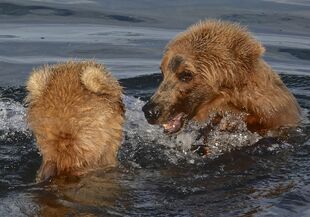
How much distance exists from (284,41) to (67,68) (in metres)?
7.61

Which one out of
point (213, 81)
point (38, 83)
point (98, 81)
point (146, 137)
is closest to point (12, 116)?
point (146, 137)

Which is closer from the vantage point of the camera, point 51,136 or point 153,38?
point 51,136

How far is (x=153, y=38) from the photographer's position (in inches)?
550

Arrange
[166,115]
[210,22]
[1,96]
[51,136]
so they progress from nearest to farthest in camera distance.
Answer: [51,136] < [166,115] < [210,22] < [1,96]

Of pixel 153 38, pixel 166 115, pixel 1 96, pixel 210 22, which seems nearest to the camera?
pixel 166 115

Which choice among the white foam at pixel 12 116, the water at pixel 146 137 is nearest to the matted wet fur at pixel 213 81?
the water at pixel 146 137

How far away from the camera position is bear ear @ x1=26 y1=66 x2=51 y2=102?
22.5ft

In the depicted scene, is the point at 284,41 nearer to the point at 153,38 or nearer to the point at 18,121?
the point at 153,38

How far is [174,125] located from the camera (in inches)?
348

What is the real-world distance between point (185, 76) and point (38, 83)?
231cm

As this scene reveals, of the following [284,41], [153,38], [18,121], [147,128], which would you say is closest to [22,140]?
[18,121]

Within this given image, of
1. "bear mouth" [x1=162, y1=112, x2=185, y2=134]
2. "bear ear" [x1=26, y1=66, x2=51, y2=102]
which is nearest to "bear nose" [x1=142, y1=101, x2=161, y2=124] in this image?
"bear mouth" [x1=162, y1=112, x2=185, y2=134]

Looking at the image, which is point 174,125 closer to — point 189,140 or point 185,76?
point 189,140

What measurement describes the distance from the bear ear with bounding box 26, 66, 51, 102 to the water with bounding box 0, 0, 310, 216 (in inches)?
29.1
